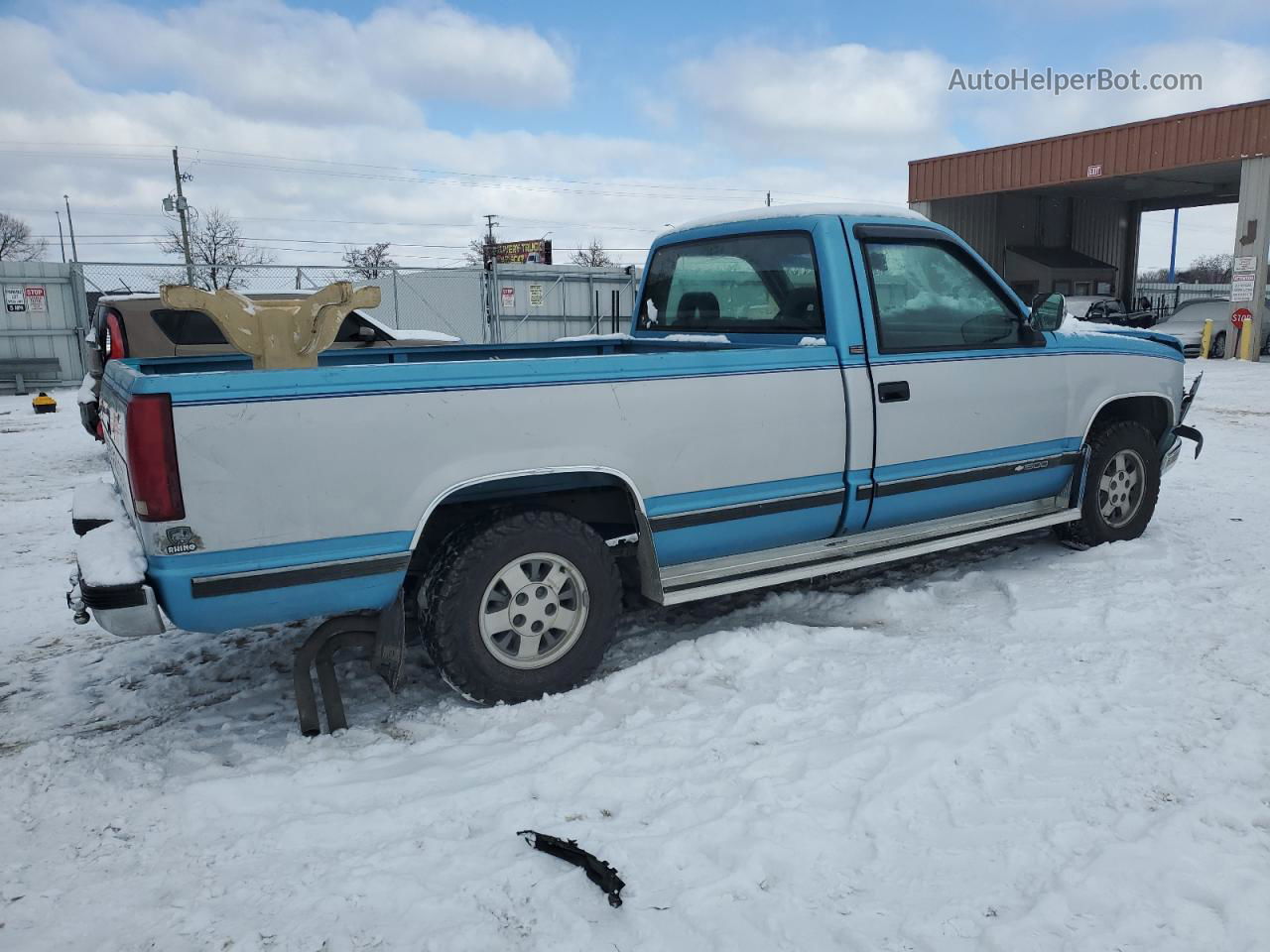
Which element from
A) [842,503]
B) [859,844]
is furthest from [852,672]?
[859,844]

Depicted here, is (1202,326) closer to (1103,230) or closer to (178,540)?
(1103,230)

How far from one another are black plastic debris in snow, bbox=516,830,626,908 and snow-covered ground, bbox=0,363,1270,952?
0.03 meters

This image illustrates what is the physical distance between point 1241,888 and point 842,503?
2.14m

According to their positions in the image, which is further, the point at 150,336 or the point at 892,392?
the point at 150,336

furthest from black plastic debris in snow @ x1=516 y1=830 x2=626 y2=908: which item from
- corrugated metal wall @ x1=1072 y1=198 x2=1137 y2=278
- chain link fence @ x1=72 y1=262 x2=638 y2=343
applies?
corrugated metal wall @ x1=1072 y1=198 x2=1137 y2=278

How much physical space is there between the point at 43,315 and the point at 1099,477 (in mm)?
19033

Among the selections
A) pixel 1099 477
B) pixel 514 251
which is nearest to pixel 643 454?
pixel 1099 477

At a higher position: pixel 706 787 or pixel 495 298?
pixel 495 298

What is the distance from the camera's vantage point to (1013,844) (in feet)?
8.65

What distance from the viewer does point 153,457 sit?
113 inches

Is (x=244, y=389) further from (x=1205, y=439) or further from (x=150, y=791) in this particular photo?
(x=1205, y=439)

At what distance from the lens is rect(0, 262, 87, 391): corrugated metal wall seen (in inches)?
691

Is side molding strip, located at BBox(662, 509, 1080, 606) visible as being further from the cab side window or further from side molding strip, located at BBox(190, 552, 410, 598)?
side molding strip, located at BBox(190, 552, 410, 598)

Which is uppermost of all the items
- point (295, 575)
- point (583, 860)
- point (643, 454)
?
point (643, 454)
